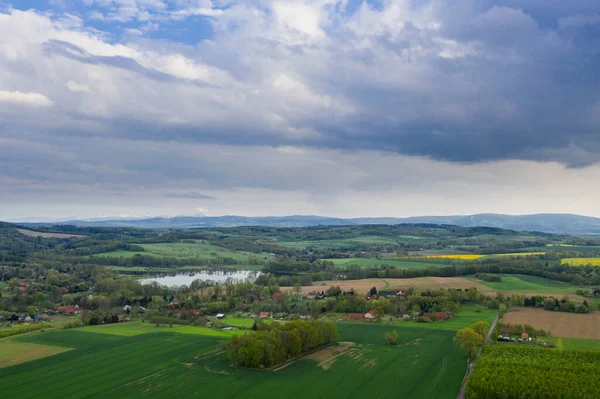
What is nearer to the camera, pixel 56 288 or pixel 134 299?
pixel 134 299

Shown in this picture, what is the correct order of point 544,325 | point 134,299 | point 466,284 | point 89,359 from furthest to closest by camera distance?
point 466,284 → point 134,299 → point 544,325 → point 89,359

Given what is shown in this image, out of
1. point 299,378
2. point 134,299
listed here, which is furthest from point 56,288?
point 299,378

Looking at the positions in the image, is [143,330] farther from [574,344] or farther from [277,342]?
[574,344]

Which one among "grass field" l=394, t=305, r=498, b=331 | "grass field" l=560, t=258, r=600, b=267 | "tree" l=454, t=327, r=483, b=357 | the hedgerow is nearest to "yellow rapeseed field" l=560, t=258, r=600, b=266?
"grass field" l=560, t=258, r=600, b=267

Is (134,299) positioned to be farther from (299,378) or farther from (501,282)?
(501,282)

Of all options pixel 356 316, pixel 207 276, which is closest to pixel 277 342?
pixel 356 316
